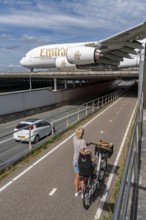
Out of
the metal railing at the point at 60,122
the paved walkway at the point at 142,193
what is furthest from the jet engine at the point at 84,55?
the paved walkway at the point at 142,193

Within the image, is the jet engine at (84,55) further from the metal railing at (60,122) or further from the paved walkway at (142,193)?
the paved walkway at (142,193)

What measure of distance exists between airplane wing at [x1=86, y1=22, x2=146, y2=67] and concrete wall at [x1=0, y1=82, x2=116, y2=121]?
16.8m

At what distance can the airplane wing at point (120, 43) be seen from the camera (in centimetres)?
1734

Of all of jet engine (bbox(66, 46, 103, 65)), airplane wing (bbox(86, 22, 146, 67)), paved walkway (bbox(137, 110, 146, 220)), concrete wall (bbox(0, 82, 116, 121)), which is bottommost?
concrete wall (bbox(0, 82, 116, 121))

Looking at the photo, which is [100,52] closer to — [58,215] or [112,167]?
[112,167]

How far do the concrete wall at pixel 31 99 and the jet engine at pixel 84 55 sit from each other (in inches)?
614

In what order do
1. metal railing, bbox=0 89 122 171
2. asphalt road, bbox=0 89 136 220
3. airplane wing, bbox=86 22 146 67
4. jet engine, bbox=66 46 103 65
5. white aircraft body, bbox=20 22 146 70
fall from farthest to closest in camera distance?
jet engine, bbox=66 46 103 65, white aircraft body, bbox=20 22 146 70, airplane wing, bbox=86 22 146 67, metal railing, bbox=0 89 122 171, asphalt road, bbox=0 89 136 220

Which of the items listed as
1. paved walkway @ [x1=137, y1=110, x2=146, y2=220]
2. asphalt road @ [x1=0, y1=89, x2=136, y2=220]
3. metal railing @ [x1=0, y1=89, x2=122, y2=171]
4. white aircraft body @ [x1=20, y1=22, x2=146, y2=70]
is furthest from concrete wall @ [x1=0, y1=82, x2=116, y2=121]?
paved walkway @ [x1=137, y1=110, x2=146, y2=220]

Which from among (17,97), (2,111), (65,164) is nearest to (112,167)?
(65,164)

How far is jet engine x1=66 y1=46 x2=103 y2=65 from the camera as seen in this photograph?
59.9 ft

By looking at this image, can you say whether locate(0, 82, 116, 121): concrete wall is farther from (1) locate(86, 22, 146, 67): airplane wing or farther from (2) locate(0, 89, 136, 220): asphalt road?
(2) locate(0, 89, 136, 220): asphalt road

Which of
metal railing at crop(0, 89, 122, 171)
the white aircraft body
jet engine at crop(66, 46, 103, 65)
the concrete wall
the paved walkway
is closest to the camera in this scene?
the paved walkway

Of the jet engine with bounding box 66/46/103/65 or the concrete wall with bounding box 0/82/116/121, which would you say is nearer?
the jet engine with bounding box 66/46/103/65

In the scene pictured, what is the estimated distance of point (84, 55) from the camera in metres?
18.3
